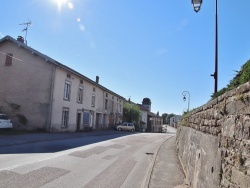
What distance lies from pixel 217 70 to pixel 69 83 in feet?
65.9

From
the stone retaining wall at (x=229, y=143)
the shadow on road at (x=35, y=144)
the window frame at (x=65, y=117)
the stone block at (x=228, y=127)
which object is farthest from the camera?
the window frame at (x=65, y=117)

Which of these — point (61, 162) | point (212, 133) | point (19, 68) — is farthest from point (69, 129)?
point (212, 133)

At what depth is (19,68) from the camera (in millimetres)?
24156

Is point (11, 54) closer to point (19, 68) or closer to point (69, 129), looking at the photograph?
point (19, 68)

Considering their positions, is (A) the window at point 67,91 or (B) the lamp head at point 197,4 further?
(A) the window at point 67,91

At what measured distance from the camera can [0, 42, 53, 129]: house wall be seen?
2302cm

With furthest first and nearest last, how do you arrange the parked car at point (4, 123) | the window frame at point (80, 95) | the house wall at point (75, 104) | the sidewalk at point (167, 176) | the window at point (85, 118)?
1. the window at point (85, 118)
2. the window frame at point (80, 95)
3. the house wall at point (75, 104)
4. the parked car at point (4, 123)
5. the sidewalk at point (167, 176)

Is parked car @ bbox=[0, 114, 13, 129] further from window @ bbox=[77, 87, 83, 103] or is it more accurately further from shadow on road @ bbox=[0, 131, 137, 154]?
window @ bbox=[77, 87, 83, 103]

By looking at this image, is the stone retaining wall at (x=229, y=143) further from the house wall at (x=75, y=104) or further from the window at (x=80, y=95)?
the window at (x=80, y=95)

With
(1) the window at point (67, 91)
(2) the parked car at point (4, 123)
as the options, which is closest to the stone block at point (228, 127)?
(2) the parked car at point (4, 123)

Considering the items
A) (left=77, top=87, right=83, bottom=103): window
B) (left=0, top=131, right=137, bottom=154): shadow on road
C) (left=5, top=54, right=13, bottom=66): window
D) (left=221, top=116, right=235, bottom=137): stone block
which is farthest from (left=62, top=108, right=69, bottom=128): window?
(left=221, top=116, right=235, bottom=137): stone block

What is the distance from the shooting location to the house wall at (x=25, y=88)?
2302 cm

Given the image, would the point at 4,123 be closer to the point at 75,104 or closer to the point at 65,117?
the point at 65,117

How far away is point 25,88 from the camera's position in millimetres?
23719
